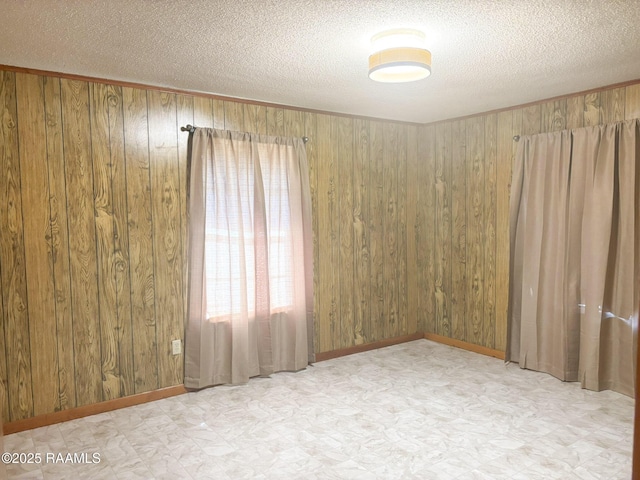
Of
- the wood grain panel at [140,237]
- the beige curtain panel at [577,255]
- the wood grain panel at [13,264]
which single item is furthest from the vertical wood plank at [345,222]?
the wood grain panel at [13,264]

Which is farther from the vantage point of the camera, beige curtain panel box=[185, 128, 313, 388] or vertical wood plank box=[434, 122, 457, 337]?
vertical wood plank box=[434, 122, 457, 337]

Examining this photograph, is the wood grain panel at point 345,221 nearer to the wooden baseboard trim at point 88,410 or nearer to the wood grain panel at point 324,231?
the wood grain panel at point 324,231

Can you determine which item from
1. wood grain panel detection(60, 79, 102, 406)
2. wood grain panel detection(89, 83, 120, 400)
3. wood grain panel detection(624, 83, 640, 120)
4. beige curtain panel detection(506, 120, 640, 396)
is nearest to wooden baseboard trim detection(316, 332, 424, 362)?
beige curtain panel detection(506, 120, 640, 396)

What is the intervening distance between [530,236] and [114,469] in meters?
3.62

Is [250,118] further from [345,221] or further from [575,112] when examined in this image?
[575,112]

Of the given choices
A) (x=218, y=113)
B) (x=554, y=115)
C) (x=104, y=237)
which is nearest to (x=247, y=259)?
(x=104, y=237)

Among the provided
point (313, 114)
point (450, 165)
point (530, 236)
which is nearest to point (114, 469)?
point (313, 114)

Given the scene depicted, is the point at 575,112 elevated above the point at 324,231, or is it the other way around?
the point at 575,112

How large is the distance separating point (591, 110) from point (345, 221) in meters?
2.29

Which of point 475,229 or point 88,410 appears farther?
point 475,229

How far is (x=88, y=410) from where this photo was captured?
3.40m

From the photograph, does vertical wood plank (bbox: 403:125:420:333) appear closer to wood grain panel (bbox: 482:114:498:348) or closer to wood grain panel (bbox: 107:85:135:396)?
wood grain panel (bbox: 482:114:498:348)

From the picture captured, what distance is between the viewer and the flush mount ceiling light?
8.43 ft

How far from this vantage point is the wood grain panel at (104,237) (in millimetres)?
3404
